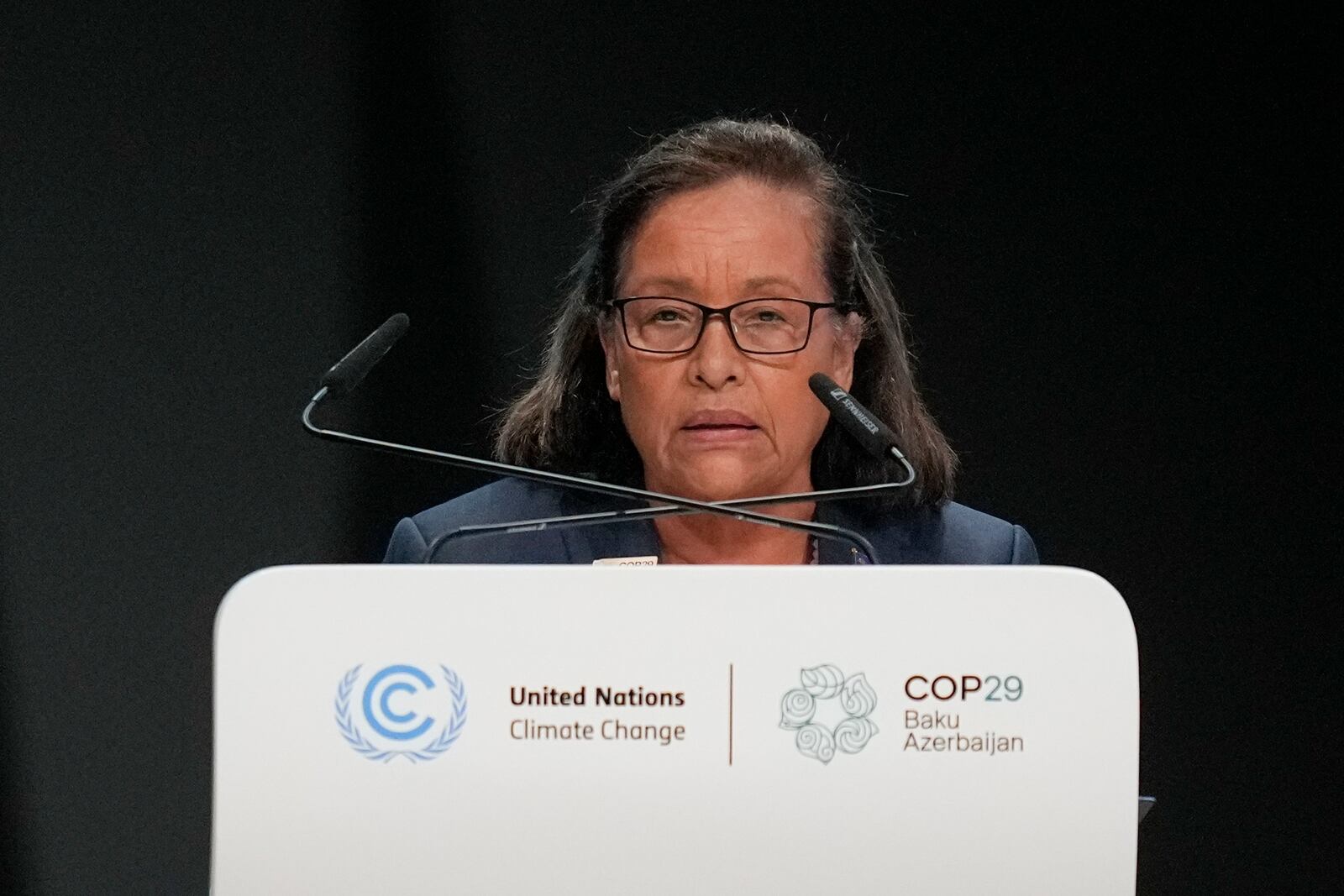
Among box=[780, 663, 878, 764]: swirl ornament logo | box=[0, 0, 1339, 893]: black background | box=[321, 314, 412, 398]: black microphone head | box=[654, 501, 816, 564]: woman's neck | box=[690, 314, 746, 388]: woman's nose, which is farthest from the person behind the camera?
box=[0, 0, 1339, 893]: black background

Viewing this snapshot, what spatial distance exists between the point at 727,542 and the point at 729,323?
27 centimetres

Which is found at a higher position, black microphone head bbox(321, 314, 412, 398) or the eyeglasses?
the eyeglasses

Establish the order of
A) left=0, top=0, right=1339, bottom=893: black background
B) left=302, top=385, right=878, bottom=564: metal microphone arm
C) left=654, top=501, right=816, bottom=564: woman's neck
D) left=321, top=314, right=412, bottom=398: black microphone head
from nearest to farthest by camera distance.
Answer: left=302, top=385, right=878, bottom=564: metal microphone arm, left=321, top=314, right=412, bottom=398: black microphone head, left=654, top=501, right=816, bottom=564: woman's neck, left=0, top=0, right=1339, bottom=893: black background

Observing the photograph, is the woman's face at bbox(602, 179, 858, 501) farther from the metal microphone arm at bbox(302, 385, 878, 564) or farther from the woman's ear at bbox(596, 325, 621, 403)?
the metal microphone arm at bbox(302, 385, 878, 564)

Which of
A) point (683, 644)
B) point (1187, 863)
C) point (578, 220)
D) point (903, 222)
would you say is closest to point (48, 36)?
Result: point (578, 220)

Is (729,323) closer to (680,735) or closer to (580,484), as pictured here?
(580,484)

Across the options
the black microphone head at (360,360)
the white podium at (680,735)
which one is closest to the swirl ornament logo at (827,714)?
the white podium at (680,735)

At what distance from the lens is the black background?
2305 millimetres

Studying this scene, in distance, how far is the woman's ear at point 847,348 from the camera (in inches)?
74.5

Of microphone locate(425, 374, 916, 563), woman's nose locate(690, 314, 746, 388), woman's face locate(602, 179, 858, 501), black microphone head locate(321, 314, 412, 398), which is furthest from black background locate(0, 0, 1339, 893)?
microphone locate(425, 374, 916, 563)

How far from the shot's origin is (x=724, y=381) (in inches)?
68.2

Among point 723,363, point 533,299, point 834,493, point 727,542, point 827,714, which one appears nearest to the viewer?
point 827,714

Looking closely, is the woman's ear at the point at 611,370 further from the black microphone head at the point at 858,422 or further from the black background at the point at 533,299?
the black microphone head at the point at 858,422

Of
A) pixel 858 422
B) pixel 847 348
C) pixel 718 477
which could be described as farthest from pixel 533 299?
pixel 858 422
